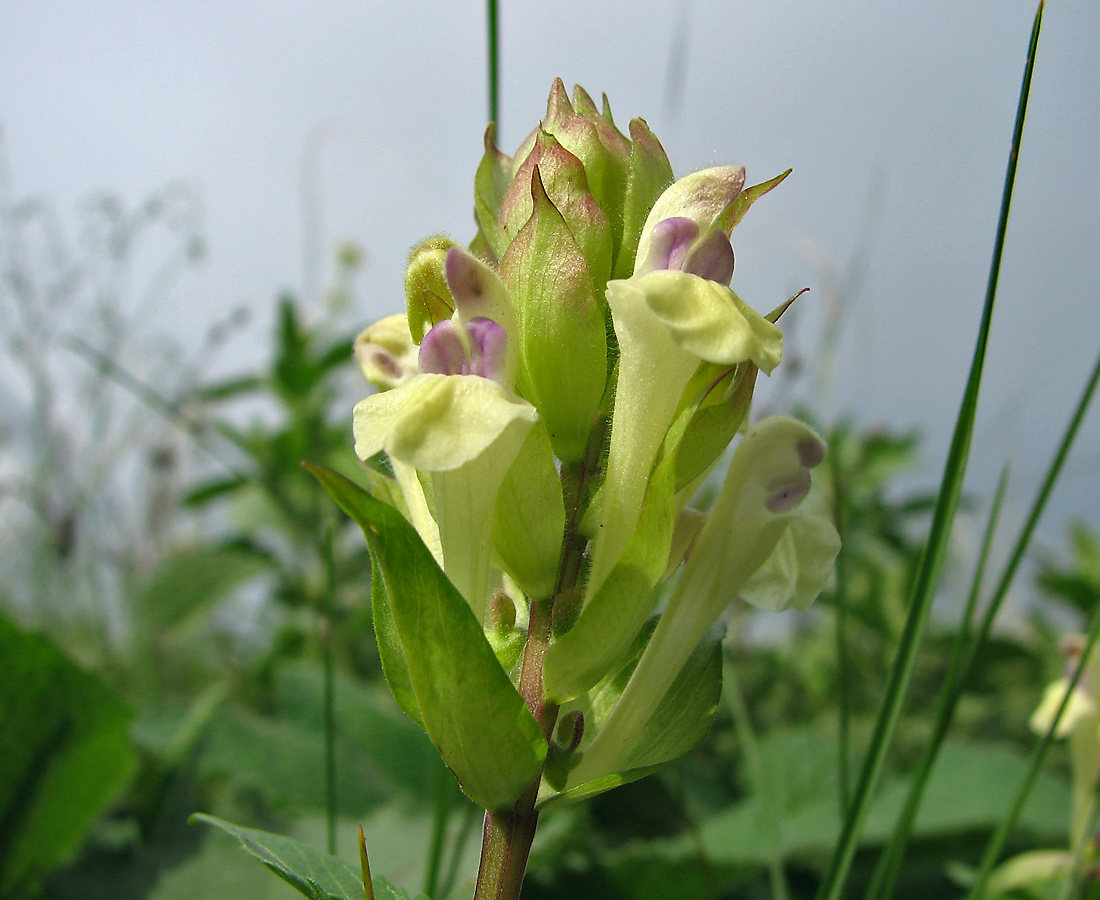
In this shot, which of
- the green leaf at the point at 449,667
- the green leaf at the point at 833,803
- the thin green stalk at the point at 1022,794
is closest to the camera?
the green leaf at the point at 449,667

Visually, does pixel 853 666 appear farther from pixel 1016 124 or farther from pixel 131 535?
pixel 131 535

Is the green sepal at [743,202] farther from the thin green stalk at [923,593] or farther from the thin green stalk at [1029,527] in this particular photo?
the thin green stalk at [1029,527]

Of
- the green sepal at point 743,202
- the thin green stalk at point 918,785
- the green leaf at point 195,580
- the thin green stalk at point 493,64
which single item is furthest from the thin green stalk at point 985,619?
the green leaf at point 195,580

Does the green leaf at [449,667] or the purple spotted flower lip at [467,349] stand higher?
the purple spotted flower lip at [467,349]

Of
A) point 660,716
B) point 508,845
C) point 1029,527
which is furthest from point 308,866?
point 1029,527

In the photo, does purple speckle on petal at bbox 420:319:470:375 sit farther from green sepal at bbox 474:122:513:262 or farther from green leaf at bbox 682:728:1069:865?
green leaf at bbox 682:728:1069:865

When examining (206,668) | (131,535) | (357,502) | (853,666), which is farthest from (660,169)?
(131,535)

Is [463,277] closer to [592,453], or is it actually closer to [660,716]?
[592,453]
